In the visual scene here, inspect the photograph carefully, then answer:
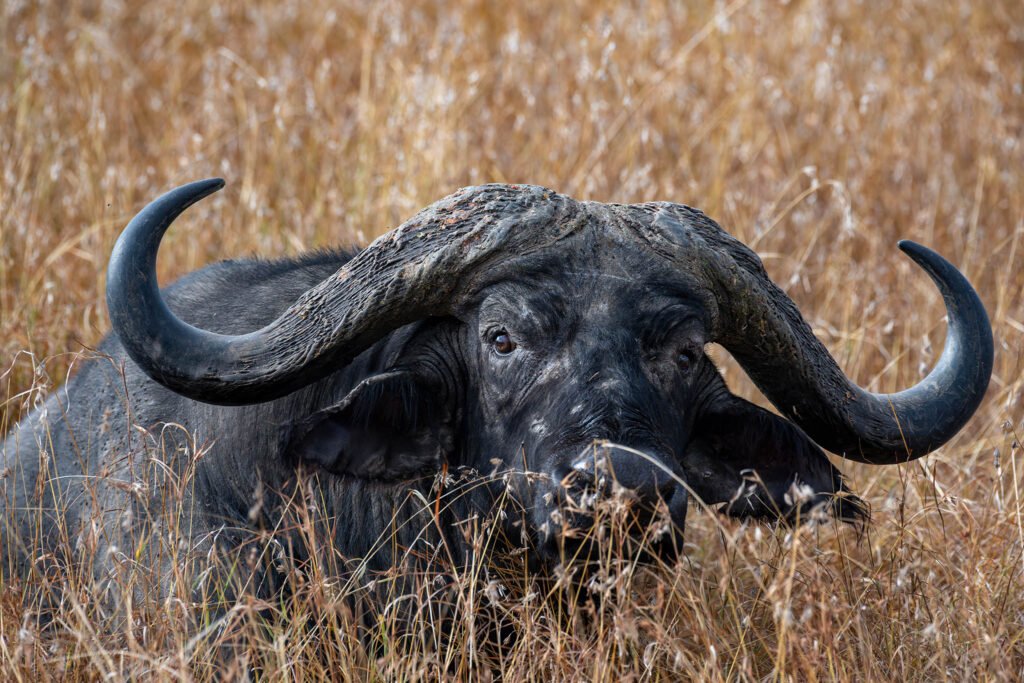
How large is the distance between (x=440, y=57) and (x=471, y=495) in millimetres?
4698

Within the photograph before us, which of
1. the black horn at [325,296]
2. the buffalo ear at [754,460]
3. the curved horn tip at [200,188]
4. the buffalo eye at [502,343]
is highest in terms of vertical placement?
the curved horn tip at [200,188]

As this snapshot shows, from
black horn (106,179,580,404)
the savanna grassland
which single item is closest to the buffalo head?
black horn (106,179,580,404)

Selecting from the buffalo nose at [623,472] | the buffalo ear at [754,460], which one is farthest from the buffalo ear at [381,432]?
the buffalo ear at [754,460]

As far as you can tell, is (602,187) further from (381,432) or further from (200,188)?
(200,188)

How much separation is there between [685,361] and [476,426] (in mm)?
590

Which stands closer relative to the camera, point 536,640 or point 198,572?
point 536,640

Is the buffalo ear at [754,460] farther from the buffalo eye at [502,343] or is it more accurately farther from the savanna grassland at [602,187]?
the buffalo eye at [502,343]

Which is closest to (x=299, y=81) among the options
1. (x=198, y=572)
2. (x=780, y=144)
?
(x=780, y=144)

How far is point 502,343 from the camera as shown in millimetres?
3283

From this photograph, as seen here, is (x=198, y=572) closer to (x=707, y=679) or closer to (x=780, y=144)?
(x=707, y=679)

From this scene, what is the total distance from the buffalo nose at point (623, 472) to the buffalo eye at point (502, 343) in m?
0.46

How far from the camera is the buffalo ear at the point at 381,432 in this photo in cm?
328

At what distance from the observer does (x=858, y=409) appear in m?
3.57

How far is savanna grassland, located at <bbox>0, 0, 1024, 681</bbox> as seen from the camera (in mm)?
3352
